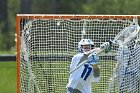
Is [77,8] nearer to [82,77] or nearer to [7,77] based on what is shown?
[7,77]

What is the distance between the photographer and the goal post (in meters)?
11.9

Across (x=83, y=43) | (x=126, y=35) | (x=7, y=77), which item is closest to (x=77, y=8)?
(x=7, y=77)

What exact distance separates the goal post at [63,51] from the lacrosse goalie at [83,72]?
544 millimetres

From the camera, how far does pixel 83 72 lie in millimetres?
11414

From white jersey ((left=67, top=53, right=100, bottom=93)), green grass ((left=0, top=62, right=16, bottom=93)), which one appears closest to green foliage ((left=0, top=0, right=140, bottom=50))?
green grass ((left=0, top=62, right=16, bottom=93))

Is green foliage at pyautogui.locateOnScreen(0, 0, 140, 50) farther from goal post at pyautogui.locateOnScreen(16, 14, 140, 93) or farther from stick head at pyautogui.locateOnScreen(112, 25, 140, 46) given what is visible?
stick head at pyautogui.locateOnScreen(112, 25, 140, 46)

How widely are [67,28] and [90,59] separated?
103 cm

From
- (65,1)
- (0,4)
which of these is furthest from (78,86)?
(65,1)

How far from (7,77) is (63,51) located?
6.29 m

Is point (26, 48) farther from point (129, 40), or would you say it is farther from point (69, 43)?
point (129, 40)

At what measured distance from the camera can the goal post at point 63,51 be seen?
39.1 ft

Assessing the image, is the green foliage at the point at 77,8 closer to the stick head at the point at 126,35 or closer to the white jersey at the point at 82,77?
the stick head at the point at 126,35

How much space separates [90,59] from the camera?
11.3 meters

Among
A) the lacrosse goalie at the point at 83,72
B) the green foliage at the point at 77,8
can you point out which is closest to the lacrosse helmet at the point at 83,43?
the lacrosse goalie at the point at 83,72
